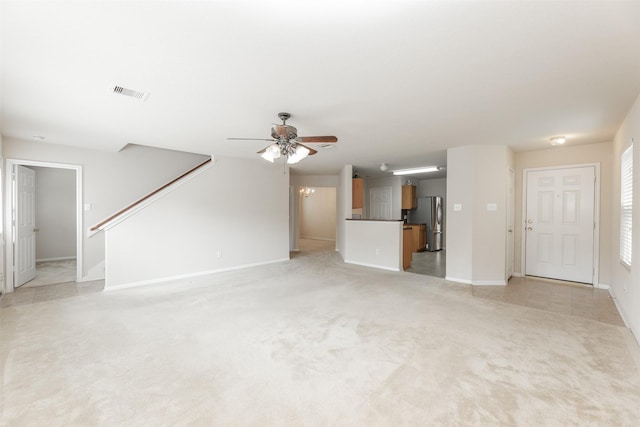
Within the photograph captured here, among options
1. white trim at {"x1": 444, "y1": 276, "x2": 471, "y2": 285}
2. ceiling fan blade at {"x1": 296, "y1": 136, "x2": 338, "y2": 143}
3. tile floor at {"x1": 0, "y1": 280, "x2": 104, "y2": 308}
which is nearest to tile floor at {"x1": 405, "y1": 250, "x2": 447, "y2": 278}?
white trim at {"x1": 444, "y1": 276, "x2": 471, "y2": 285}

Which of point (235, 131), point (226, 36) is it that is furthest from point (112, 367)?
point (235, 131)

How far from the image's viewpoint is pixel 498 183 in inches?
179

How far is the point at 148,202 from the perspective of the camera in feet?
15.2

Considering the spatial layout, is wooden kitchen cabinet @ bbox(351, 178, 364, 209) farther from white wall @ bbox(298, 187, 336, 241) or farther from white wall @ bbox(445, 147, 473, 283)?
white wall @ bbox(298, 187, 336, 241)

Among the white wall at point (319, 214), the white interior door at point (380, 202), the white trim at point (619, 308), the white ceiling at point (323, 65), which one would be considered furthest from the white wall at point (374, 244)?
the white wall at point (319, 214)

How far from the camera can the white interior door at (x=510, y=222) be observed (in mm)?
4734

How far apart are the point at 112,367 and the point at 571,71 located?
433 centimetres

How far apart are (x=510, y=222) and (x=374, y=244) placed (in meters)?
2.59

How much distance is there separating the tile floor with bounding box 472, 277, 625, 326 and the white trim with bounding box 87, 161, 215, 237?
5266 millimetres

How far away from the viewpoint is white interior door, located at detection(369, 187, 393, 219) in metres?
9.03

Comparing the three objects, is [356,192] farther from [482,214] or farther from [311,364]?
[311,364]

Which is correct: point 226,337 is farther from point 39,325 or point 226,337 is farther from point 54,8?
point 54,8

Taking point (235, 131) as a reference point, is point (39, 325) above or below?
below

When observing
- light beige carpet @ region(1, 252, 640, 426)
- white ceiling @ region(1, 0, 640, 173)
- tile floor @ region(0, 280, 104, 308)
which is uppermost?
white ceiling @ region(1, 0, 640, 173)
